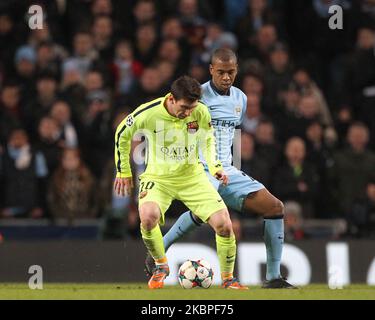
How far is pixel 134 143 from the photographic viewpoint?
1537 cm

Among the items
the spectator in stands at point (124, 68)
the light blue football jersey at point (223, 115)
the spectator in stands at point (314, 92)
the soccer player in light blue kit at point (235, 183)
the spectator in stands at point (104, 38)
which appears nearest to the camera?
the soccer player in light blue kit at point (235, 183)

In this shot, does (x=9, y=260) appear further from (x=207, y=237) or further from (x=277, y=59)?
(x=277, y=59)

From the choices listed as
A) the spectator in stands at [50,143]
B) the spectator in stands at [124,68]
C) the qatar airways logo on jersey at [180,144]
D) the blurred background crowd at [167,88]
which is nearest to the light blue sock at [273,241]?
the qatar airways logo on jersey at [180,144]

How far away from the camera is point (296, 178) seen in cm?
1524

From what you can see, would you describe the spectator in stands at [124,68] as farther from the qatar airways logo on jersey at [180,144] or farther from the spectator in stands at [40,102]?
the qatar airways logo on jersey at [180,144]

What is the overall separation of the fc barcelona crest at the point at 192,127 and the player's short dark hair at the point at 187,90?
406 millimetres

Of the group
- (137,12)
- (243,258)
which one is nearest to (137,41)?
(137,12)

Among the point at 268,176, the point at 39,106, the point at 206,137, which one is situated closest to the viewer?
the point at 206,137

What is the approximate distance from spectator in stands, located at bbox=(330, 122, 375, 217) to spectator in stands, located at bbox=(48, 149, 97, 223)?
3030 mm

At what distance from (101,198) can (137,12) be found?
3330mm

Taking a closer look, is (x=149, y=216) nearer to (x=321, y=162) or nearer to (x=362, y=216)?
(x=362, y=216)

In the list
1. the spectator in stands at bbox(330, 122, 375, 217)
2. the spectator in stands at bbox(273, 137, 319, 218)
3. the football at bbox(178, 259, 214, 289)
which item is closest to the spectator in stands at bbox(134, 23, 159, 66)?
the spectator in stands at bbox(273, 137, 319, 218)

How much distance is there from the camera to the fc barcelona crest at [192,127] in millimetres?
11250

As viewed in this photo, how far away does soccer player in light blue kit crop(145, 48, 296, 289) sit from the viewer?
1153 cm
